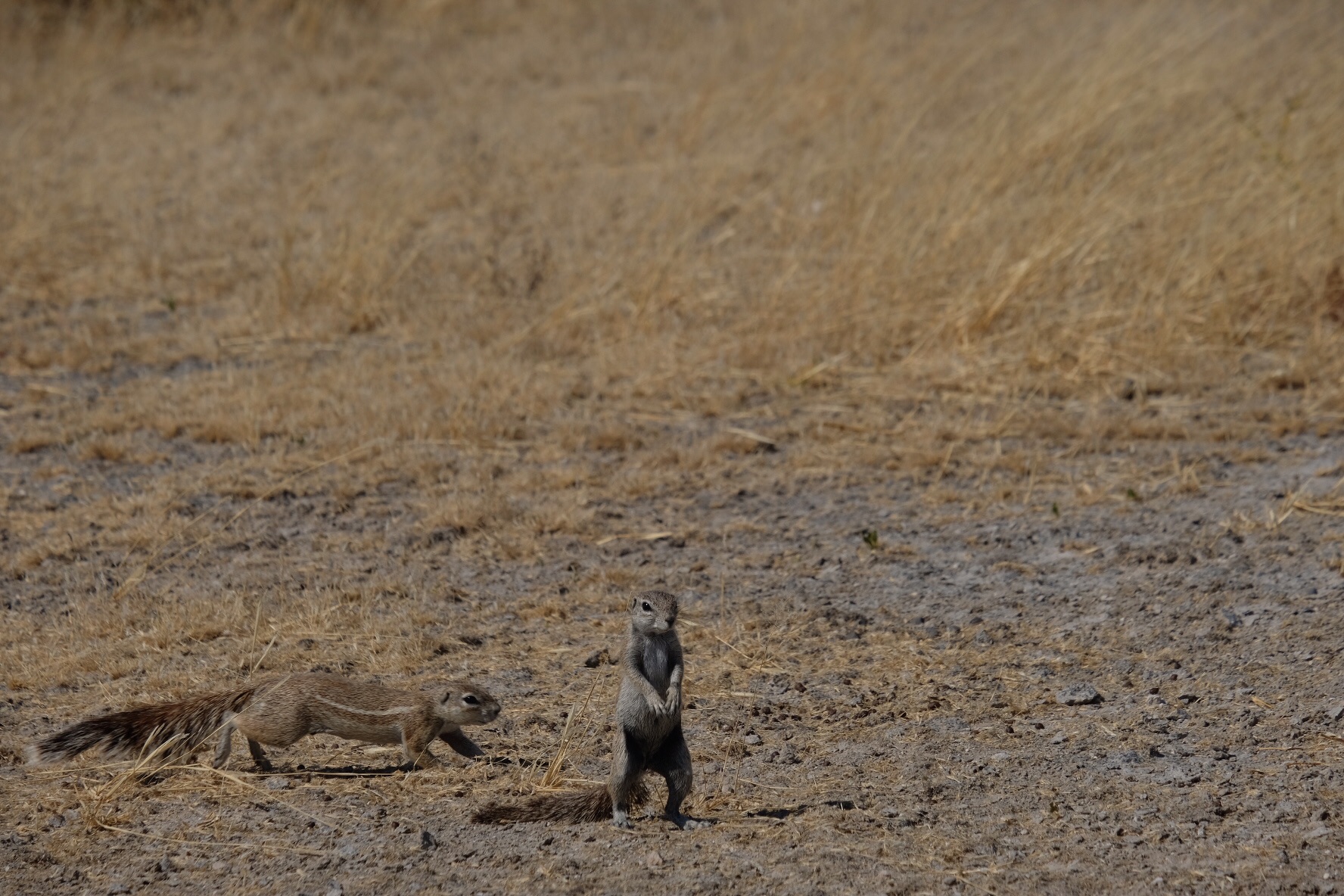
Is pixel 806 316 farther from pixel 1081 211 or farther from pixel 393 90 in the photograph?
pixel 393 90

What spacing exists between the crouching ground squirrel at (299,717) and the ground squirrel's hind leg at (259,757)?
40 millimetres

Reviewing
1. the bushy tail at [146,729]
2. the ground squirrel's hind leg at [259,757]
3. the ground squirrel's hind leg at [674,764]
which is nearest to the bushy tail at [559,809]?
the ground squirrel's hind leg at [674,764]

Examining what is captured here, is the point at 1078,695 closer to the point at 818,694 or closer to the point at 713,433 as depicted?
the point at 818,694

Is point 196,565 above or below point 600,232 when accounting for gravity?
below

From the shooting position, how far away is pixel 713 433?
7.56 m

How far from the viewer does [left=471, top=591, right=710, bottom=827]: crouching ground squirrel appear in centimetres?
408

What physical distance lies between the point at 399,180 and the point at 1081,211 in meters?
4.52

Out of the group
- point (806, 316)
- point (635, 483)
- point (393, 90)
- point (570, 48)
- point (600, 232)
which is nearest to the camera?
point (635, 483)

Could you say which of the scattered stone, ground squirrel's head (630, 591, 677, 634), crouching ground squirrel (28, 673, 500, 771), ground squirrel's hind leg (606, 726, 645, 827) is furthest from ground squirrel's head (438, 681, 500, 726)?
the scattered stone

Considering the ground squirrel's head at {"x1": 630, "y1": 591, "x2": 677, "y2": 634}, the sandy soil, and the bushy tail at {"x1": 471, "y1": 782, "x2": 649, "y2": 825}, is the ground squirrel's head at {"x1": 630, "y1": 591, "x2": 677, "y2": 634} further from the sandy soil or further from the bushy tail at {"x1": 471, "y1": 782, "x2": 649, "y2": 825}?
the sandy soil

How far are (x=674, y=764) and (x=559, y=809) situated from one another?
0.36 metres

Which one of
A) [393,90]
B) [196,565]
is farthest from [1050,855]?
[393,90]

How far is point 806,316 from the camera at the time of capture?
857 centimetres

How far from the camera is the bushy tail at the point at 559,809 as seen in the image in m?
4.18
